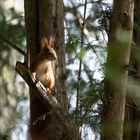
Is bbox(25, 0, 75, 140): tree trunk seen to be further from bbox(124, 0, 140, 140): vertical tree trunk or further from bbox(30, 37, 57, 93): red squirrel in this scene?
bbox(124, 0, 140, 140): vertical tree trunk

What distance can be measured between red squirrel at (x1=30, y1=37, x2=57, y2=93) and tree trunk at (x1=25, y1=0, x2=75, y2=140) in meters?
0.03

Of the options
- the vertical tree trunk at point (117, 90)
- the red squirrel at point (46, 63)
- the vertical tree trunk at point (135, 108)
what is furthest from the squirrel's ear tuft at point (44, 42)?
the vertical tree trunk at point (117, 90)

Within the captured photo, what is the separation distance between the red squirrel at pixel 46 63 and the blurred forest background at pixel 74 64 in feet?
0.25

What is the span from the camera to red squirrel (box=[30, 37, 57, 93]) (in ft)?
6.46

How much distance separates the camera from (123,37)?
105 centimetres

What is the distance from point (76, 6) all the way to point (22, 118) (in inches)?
36.6

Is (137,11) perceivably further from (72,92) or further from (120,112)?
(120,112)

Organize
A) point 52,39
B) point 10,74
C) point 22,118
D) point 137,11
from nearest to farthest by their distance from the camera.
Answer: point 137,11, point 52,39, point 22,118, point 10,74

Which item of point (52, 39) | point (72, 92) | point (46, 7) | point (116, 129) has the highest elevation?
point (46, 7)

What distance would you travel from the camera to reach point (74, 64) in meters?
1.88

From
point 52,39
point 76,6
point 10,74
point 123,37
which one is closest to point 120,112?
point 123,37

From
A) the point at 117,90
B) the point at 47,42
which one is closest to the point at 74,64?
the point at 47,42

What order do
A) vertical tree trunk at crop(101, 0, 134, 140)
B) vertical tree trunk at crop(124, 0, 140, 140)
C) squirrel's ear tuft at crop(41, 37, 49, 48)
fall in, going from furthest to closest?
squirrel's ear tuft at crop(41, 37, 49, 48)
vertical tree trunk at crop(124, 0, 140, 140)
vertical tree trunk at crop(101, 0, 134, 140)

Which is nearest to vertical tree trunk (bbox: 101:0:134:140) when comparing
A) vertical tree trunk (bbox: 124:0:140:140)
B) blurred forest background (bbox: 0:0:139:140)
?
blurred forest background (bbox: 0:0:139:140)
